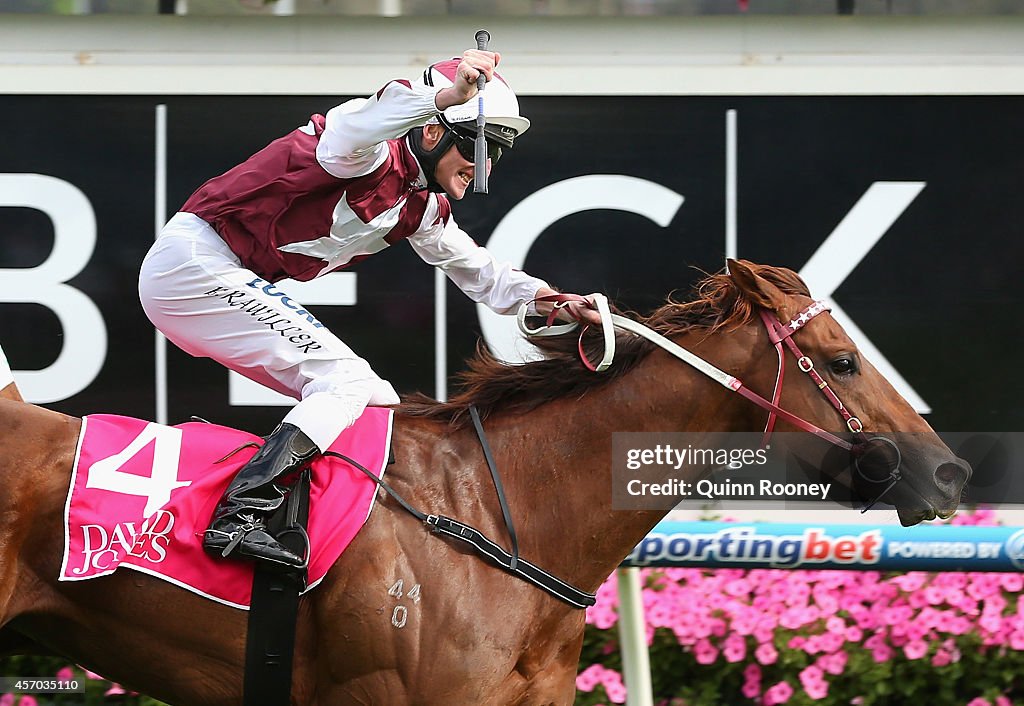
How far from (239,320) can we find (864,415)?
154cm

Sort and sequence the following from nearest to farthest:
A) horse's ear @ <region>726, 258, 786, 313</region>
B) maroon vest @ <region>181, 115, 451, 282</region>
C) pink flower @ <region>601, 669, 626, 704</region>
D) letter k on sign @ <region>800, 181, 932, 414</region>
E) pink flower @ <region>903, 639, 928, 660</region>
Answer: horse's ear @ <region>726, 258, 786, 313</region> → maroon vest @ <region>181, 115, 451, 282</region> → pink flower @ <region>903, 639, 928, 660</region> → pink flower @ <region>601, 669, 626, 704</region> → letter k on sign @ <region>800, 181, 932, 414</region>

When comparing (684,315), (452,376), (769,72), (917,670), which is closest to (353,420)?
(684,315)

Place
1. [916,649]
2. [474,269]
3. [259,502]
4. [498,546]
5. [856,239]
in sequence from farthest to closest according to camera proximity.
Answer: [856,239] < [916,649] < [474,269] < [498,546] < [259,502]

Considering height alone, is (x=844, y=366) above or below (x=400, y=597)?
above

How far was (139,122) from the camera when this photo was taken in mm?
4664

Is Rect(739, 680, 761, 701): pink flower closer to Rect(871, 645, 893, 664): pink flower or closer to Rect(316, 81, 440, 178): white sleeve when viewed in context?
Rect(871, 645, 893, 664): pink flower

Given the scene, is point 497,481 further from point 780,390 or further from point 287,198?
point 287,198

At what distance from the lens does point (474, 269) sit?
3418 millimetres

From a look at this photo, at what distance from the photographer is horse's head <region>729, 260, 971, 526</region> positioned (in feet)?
9.12

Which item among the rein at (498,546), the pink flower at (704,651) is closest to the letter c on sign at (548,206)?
the pink flower at (704,651)

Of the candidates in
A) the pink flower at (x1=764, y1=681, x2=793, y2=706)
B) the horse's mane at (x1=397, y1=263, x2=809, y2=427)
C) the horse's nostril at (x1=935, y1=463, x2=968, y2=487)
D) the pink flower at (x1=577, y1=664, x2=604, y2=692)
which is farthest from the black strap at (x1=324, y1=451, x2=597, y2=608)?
the pink flower at (x1=764, y1=681, x2=793, y2=706)

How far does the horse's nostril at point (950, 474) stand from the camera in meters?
2.77

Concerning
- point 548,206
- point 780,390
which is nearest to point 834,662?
point 780,390

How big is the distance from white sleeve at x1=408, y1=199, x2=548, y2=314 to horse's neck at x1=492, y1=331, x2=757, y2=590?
514 millimetres
